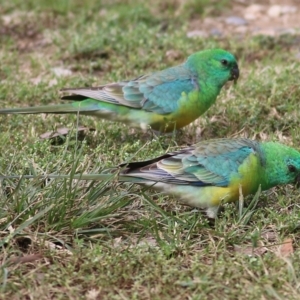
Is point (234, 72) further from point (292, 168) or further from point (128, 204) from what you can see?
point (128, 204)

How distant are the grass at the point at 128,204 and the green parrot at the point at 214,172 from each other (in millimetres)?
105

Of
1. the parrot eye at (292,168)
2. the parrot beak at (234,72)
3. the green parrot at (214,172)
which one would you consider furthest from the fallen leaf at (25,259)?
the parrot beak at (234,72)

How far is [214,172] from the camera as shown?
14.9ft

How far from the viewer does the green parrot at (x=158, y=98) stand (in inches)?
223

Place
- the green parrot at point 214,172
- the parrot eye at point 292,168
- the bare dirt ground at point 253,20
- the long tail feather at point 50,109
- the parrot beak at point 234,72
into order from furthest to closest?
1. the bare dirt ground at point 253,20
2. the parrot beak at point 234,72
3. the long tail feather at point 50,109
4. the parrot eye at point 292,168
5. the green parrot at point 214,172

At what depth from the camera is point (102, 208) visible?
13.7 ft

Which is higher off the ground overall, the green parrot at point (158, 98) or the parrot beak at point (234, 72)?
the parrot beak at point (234, 72)

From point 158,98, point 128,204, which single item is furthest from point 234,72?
point 128,204

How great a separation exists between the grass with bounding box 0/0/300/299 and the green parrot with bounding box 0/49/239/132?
0.52 ft

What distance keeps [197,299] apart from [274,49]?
4.29 metres

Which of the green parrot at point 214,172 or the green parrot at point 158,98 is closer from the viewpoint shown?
the green parrot at point 214,172

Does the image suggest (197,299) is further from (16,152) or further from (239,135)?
(239,135)

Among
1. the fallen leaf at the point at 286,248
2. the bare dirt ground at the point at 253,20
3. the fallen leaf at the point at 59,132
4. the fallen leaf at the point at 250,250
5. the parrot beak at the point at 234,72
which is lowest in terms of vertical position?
the fallen leaf at the point at 250,250

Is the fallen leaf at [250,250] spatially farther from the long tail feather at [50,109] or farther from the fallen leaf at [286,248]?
the long tail feather at [50,109]
